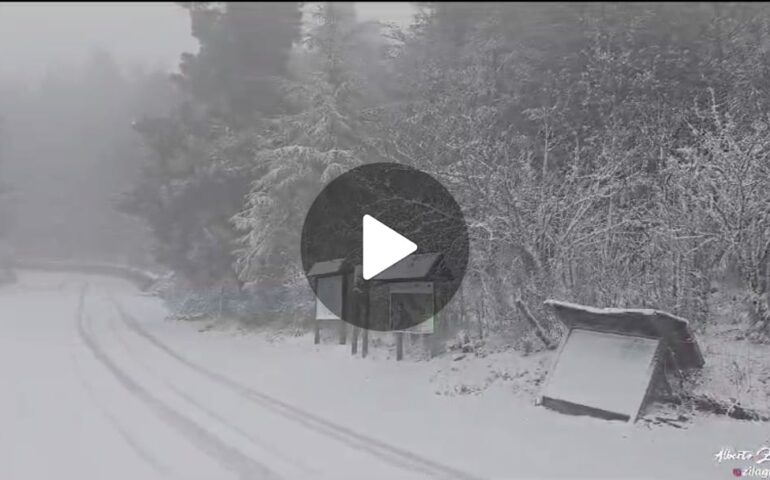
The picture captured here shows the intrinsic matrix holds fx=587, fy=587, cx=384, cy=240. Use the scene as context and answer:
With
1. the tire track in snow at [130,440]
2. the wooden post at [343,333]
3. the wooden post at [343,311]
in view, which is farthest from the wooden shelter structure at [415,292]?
the tire track in snow at [130,440]

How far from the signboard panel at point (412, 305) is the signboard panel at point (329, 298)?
2100 millimetres

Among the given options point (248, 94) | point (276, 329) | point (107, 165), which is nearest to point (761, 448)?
point (276, 329)

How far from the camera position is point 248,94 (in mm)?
19484

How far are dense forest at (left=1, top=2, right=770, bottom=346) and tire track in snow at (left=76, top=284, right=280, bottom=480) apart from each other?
583 centimetres

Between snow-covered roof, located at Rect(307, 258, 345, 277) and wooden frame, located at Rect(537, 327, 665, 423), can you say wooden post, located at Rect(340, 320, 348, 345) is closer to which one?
snow-covered roof, located at Rect(307, 258, 345, 277)

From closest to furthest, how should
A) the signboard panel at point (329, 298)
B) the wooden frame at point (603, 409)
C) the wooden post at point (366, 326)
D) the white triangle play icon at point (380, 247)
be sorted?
1. the wooden frame at point (603, 409)
2. the wooden post at point (366, 326)
3. the white triangle play icon at point (380, 247)
4. the signboard panel at point (329, 298)

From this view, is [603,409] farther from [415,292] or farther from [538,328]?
[415,292]

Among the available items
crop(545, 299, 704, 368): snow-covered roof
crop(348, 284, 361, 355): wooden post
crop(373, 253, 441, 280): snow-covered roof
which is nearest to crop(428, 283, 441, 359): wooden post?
crop(373, 253, 441, 280): snow-covered roof

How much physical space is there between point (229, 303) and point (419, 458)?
15.6 metres

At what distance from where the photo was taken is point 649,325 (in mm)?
7895

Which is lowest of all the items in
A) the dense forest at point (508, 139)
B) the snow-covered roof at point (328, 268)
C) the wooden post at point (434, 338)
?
the wooden post at point (434, 338)

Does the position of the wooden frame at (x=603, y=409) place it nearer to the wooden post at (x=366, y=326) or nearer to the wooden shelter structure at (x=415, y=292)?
the wooden shelter structure at (x=415, y=292)
